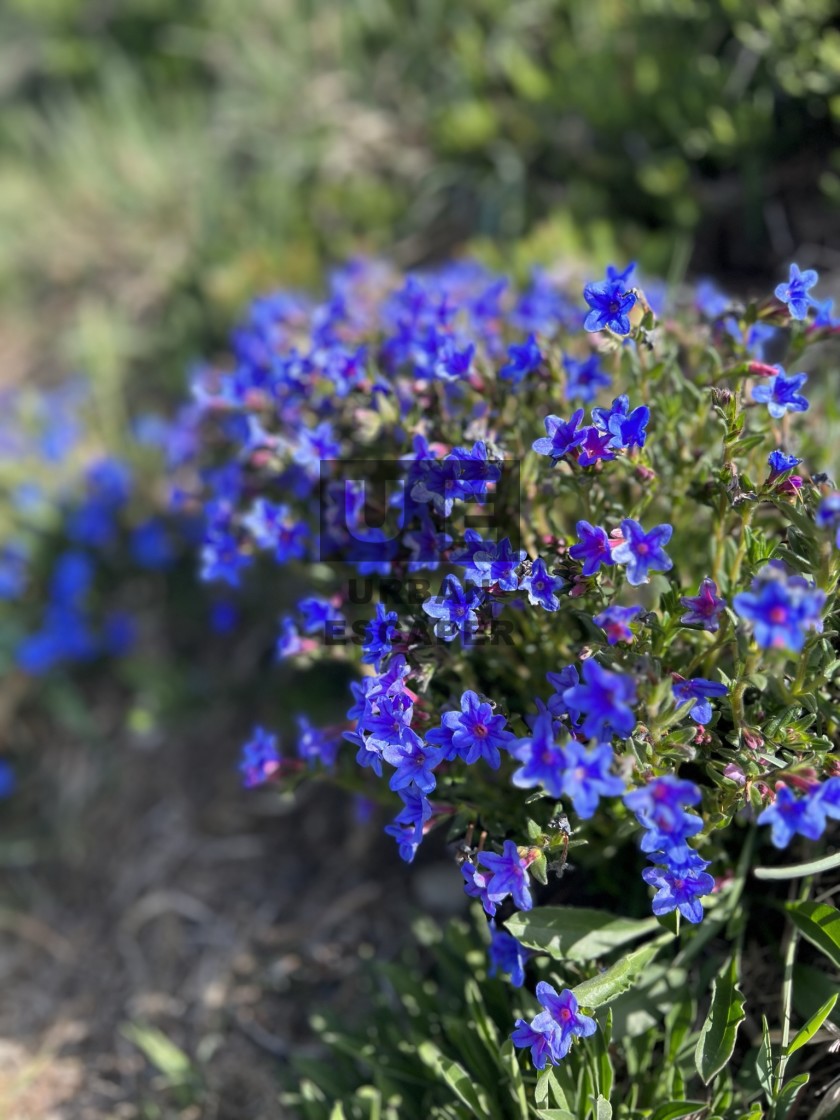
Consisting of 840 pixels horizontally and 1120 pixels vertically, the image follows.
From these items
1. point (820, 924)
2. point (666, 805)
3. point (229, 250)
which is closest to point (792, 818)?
point (666, 805)

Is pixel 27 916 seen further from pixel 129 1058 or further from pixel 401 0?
pixel 401 0

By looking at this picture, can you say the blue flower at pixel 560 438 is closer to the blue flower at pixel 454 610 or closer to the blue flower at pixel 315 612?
the blue flower at pixel 454 610

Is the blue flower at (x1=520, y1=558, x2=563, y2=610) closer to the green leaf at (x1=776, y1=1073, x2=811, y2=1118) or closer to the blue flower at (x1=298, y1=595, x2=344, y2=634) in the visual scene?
the blue flower at (x1=298, y1=595, x2=344, y2=634)

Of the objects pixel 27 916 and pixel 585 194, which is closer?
pixel 27 916

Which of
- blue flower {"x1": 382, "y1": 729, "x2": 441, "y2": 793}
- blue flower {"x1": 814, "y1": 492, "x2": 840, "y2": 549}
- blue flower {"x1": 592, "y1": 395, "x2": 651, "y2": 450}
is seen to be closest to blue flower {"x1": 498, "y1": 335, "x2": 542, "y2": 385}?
blue flower {"x1": 592, "y1": 395, "x2": 651, "y2": 450}

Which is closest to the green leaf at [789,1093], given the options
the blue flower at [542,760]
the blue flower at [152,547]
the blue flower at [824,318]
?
the blue flower at [542,760]

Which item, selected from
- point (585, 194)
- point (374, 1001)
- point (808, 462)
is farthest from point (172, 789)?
point (585, 194)
